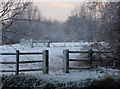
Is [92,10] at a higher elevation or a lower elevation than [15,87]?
higher

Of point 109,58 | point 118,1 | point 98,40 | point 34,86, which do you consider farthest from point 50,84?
point 118,1

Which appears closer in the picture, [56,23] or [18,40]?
[56,23]

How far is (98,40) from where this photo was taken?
1191cm

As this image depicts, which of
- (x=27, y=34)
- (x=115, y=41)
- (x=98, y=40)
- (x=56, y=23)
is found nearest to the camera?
(x=56, y=23)

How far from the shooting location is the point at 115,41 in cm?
989

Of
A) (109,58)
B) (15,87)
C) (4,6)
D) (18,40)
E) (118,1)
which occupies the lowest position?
(15,87)

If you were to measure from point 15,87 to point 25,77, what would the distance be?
0.59 metres

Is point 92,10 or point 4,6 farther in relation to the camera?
point 92,10

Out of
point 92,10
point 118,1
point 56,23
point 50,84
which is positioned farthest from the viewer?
point 92,10

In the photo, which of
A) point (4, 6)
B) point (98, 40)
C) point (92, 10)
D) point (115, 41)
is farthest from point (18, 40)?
point (92, 10)

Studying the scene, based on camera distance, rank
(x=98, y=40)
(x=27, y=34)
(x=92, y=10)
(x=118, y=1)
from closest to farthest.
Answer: (x=27, y=34) < (x=118, y=1) < (x=98, y=40) < (x=92, y=10)

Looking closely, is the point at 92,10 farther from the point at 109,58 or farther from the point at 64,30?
the point at 64,30

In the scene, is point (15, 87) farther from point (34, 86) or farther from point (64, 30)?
point (64, 30)

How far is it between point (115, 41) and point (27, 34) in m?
4.47
